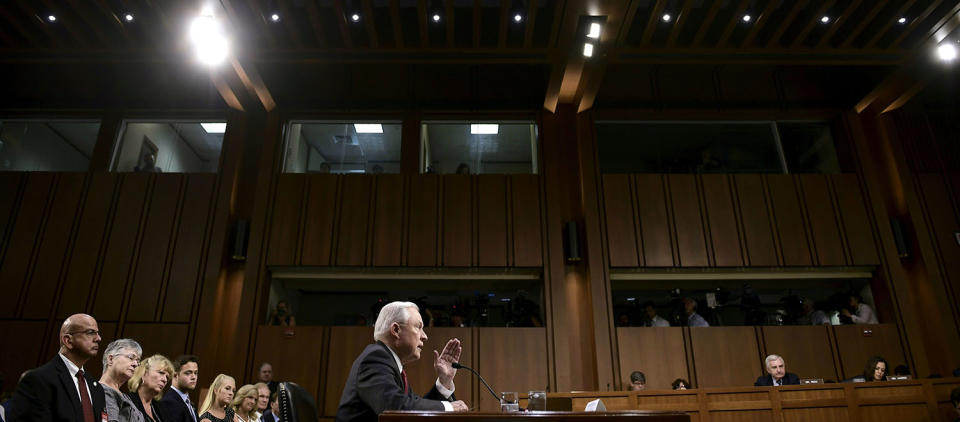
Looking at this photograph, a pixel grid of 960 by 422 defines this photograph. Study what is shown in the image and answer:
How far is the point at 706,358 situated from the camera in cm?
723

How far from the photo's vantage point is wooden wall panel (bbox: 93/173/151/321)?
7.38m

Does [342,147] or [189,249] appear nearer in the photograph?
[189,249]

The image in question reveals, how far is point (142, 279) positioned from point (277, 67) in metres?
3.35

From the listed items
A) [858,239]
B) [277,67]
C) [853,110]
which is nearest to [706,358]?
[858,239]

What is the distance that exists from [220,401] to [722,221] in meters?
6.46

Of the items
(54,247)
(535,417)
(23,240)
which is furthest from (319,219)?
(535,417)

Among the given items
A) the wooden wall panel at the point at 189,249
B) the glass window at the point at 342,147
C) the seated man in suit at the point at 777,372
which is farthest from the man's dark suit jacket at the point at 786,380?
the wooden wall panel at the point at 189,249

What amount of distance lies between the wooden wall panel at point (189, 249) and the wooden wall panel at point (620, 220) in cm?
534

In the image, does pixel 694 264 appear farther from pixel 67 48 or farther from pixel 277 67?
pixel 67 48

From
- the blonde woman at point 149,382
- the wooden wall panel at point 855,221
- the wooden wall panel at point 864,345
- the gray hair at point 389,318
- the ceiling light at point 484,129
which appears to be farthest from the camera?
the ceiling light at point 484,129

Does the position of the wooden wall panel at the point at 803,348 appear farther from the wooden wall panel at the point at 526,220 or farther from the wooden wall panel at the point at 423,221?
the wooden wall panel at the point at 423,221

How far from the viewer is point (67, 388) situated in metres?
2.93

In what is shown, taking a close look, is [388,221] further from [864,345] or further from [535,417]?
[535,417]

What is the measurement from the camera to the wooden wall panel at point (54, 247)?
735 cm
